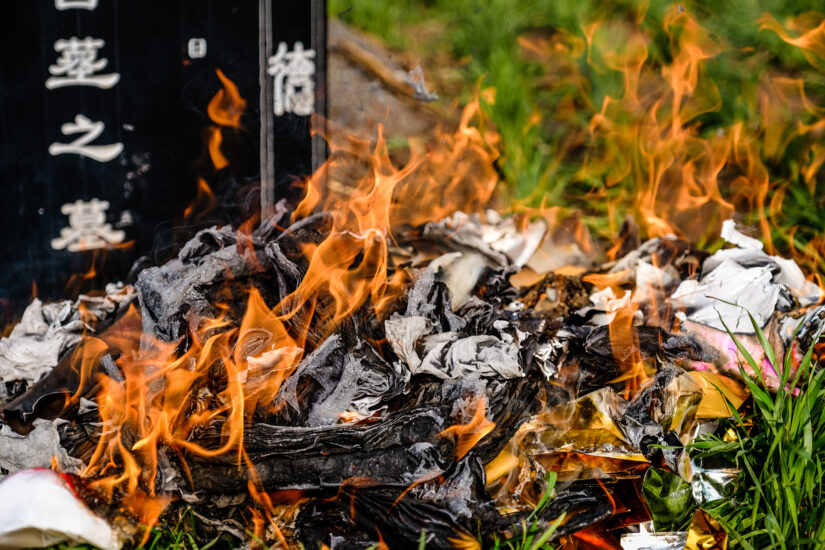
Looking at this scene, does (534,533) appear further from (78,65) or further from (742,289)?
(78,65)

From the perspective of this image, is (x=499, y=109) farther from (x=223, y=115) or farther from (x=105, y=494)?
(x=105, y=494)

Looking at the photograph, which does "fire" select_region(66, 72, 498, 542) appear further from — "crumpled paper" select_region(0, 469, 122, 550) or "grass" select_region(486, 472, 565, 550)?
"grass" select_region(486, 472, 565, 550)

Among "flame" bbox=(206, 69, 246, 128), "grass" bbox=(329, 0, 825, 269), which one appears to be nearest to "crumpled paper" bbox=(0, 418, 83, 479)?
"flame" bbox=(206, 69, 246, 128)

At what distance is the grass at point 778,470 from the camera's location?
2506 mm

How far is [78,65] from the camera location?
157 inches

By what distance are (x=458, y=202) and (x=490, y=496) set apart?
10.1 ft

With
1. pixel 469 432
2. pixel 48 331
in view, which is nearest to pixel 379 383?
pixel 469 432

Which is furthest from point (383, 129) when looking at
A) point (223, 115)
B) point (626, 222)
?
point (626, 222)

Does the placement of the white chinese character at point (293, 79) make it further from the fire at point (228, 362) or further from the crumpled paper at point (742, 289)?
the crumpled paper at point (742, 289)

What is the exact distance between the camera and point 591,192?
5430mm

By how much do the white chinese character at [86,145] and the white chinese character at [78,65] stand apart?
0.20m

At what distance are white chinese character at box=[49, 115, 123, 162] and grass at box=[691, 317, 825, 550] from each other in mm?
3366

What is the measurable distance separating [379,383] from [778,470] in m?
1.48

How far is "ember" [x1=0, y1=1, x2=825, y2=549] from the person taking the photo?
249 centimetres
